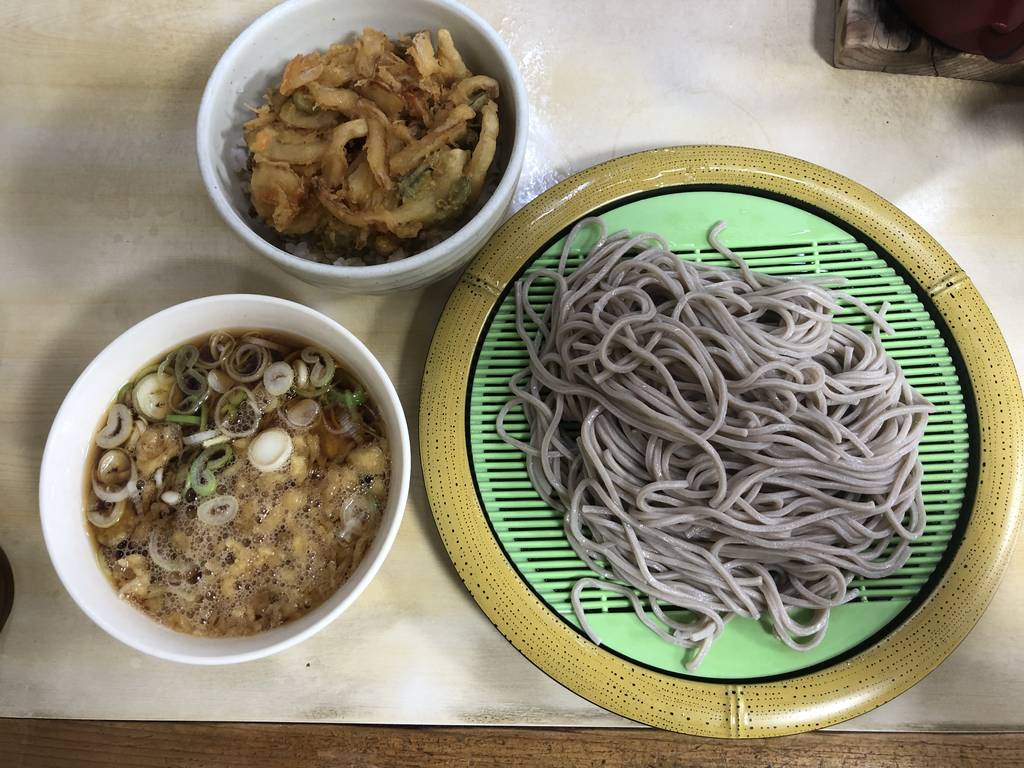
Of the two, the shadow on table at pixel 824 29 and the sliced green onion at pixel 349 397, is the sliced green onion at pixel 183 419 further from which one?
the shadow on table at pixel 824 29

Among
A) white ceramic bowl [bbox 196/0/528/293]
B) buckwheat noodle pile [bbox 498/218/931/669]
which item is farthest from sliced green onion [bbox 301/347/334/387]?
buckwheat noodle pile [bbox 498/218/931/669]

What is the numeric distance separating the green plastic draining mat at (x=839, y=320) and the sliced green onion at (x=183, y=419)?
1.65 ft

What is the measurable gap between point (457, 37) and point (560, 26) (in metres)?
0.50

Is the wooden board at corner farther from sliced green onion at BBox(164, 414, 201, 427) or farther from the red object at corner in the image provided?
sliced green onion at BBox(164, 414, 201, 427)

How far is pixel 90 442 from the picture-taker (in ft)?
3.83

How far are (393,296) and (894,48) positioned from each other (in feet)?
4.22

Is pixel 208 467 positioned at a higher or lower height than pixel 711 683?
higher

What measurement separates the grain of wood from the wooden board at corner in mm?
1475

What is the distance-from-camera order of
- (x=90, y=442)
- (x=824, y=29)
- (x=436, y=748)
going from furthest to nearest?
(x=824, y=29) → (x=436, y=748) → (x=90, y=442)

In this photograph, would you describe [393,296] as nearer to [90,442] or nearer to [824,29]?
[90,442]

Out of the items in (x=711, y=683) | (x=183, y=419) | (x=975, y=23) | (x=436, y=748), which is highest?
(x=975, y=23)

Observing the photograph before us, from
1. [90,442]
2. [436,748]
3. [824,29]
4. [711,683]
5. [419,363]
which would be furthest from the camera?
[824,29]

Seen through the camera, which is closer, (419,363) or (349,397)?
(349,397)

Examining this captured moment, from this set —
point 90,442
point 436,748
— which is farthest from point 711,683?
point 90,442
